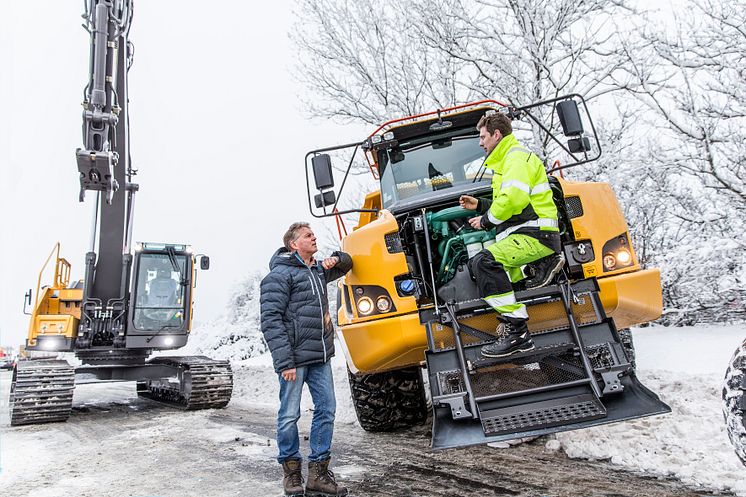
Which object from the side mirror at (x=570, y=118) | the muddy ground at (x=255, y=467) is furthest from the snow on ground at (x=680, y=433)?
the side mirror at (x=570, y=118)

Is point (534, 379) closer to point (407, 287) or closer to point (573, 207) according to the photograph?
point (407, 287)

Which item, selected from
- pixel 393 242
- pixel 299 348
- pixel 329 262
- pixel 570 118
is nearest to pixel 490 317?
pixel 393 242

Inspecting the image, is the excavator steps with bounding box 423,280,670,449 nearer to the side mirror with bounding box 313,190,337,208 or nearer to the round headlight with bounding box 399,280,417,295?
the round headlight with bounding box 399,280,417,295

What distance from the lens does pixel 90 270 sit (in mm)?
9164

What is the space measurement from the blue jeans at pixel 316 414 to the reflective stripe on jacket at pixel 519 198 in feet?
5.43

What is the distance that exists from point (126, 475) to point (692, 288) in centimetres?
807

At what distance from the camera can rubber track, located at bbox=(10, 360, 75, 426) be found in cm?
771

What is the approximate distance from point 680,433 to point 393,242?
2.65 m

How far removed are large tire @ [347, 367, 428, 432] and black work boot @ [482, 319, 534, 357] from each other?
6.09 ft

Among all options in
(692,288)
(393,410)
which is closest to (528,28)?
(692,288)

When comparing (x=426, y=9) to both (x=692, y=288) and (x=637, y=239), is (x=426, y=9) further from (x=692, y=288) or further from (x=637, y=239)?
(x=692, y=288)

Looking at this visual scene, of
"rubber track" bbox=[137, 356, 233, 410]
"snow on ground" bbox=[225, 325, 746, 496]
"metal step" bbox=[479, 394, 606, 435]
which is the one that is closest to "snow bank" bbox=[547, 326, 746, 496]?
"snow on ground" bbox=[225, 325, 746, 496]

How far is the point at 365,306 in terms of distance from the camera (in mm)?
4203

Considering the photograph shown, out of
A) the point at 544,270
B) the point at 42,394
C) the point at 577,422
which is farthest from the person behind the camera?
the point at 42,394
